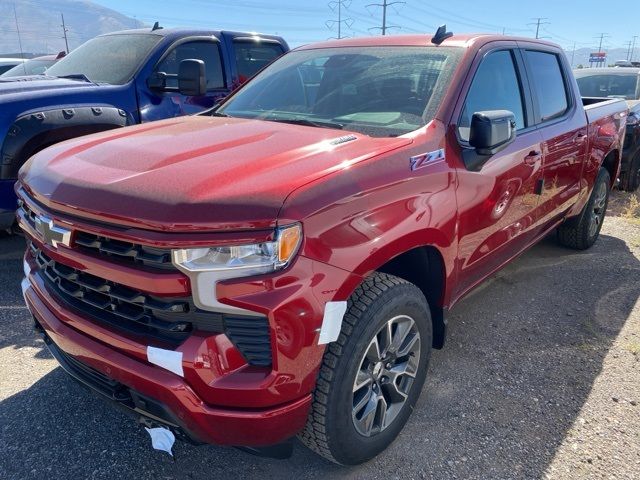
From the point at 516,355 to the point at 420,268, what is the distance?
3.78 ft

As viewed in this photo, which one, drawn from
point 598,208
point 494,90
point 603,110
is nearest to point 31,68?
point 494,90

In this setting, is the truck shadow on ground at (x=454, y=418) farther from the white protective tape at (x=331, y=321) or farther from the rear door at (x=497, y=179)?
the white protective tape at (x=331, y=321)

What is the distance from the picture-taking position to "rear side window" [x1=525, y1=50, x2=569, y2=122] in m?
3.65

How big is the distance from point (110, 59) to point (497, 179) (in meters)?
4.07

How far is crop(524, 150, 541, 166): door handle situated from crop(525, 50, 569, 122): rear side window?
0.38m

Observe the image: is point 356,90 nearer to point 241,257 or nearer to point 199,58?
point 241,257

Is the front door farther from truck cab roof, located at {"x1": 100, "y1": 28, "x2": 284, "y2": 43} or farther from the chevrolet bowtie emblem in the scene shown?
the chevrolet bowtie emblem

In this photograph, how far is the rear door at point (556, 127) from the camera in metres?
3.58

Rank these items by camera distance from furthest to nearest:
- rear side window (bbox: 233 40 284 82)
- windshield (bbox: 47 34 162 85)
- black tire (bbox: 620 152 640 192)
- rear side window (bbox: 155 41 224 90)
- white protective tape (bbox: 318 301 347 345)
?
black tire (bbox: 620 152 640 192) → rear side window (bbox: 233 40 284 82) → rear side window (bbox: 155 41 224 90) → windshield (bbox: 47 34 162 85) → white protective tape (bbox: 318 301 347 345)

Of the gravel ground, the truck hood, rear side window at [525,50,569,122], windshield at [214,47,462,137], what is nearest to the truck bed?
rear side window at [525,50,569,122]

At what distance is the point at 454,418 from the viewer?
2.70 metres

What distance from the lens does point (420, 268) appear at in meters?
2.62

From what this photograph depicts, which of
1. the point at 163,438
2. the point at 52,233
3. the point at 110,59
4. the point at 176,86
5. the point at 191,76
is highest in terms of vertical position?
the point at 110,59

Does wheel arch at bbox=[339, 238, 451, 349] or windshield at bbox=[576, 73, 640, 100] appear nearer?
wheel arch at bbox=[339, 238, 451, 349]
